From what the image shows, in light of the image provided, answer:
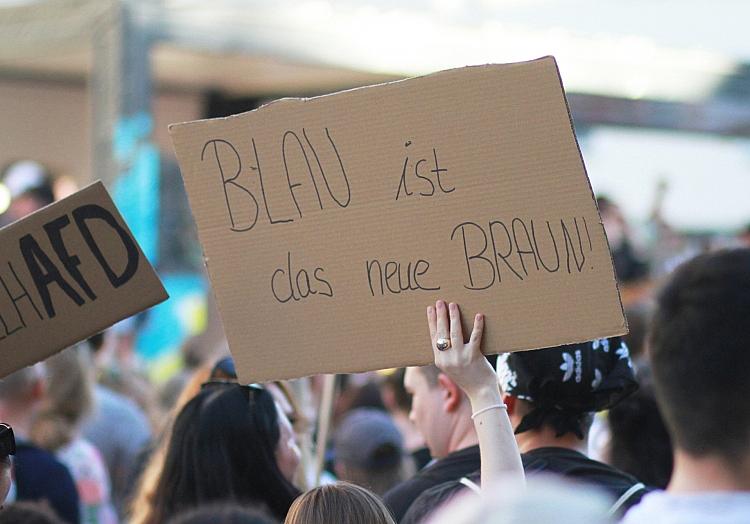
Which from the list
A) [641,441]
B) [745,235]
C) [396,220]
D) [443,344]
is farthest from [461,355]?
[745,235]

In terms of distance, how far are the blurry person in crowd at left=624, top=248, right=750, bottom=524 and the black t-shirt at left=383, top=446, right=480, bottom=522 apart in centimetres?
123

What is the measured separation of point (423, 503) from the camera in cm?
267

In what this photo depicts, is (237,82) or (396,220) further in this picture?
(237,82)

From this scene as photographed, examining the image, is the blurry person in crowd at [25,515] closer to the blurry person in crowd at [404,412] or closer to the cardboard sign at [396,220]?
the cardboard sign at [396,220]

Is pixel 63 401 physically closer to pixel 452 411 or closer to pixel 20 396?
pixel 20 396

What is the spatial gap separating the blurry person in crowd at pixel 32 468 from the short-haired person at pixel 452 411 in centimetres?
138

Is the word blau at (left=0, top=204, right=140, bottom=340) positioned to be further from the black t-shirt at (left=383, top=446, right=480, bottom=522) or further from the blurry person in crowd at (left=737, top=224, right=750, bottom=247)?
the blurry person in crowd at (left=737, top=224, right=750, bottom=247)

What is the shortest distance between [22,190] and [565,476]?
7.55 meters

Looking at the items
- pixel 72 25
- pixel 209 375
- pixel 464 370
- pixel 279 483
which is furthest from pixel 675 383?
pixel 72 25

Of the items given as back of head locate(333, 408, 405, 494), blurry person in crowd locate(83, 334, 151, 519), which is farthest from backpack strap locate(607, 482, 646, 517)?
blurry person in crowd locate(83, 334, 151, 519)

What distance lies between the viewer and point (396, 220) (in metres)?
2.37

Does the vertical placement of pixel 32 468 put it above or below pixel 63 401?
below

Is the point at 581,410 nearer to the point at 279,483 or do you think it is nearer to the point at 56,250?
→ the point at 279,483

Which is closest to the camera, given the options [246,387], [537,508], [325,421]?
[537,508]
